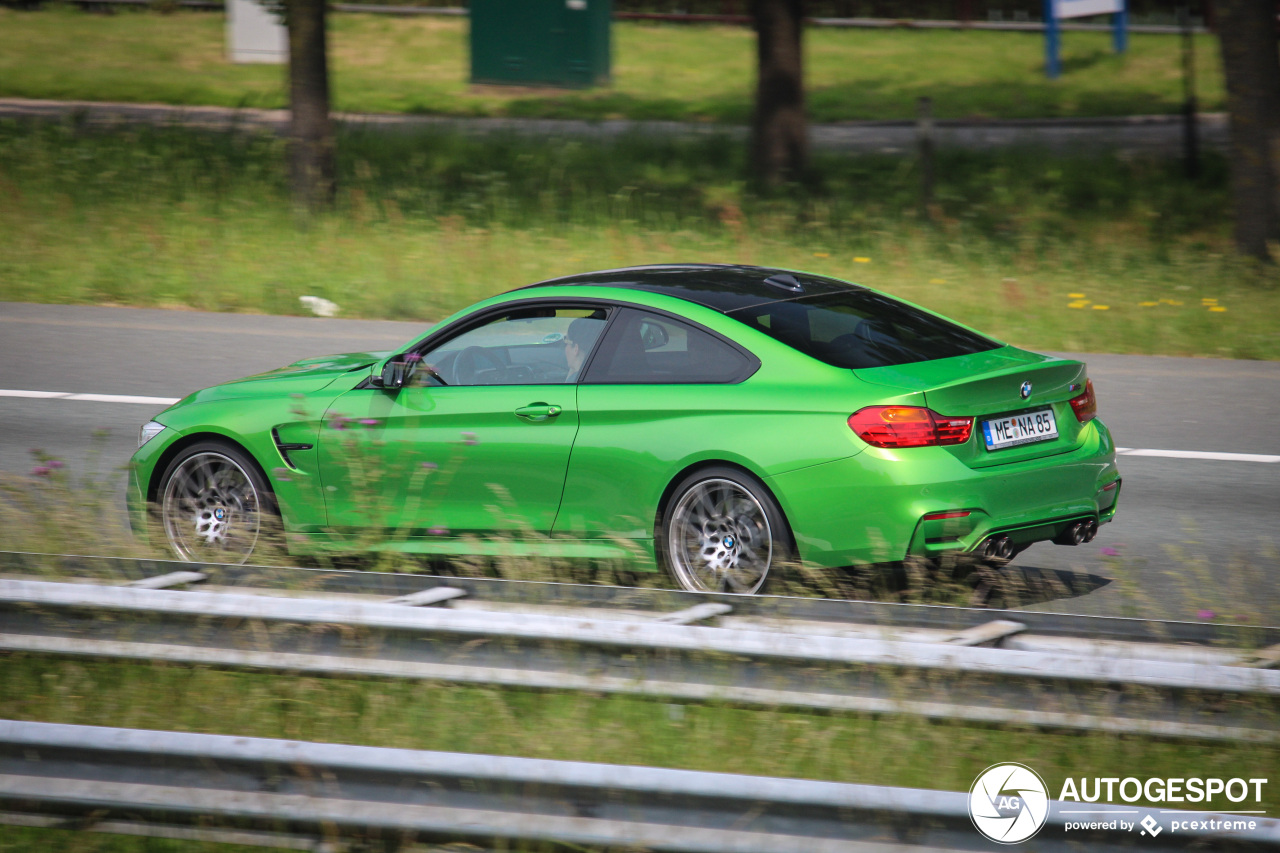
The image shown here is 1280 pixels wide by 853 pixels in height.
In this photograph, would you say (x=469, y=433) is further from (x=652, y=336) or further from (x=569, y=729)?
(x=569, y=729)

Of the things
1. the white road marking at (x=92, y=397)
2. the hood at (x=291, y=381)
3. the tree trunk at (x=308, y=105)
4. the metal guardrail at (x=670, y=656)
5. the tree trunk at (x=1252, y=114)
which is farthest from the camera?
the tree trunk at (x=308, y=105)

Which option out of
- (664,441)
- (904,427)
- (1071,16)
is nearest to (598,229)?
(664,441)

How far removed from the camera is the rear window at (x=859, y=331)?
6.10 meters

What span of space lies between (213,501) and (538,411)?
6.03 feet

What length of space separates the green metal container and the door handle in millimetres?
27332

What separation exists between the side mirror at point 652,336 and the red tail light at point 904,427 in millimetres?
1060

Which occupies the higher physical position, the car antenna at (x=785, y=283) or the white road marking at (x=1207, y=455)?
the car antenna at (x=785, y=283)

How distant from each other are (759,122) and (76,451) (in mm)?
13014

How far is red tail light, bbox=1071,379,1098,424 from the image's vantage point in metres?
6.27

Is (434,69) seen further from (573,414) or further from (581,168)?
(573,414)

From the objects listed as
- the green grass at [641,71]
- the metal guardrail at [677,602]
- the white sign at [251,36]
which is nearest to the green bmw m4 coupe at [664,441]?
the metal guardrail at [677,602]

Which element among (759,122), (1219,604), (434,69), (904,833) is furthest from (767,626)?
(434,69)

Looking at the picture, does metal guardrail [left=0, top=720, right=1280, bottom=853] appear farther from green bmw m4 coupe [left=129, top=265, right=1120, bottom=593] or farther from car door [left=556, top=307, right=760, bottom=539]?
car door [left=556, top=307, right=760, bottom=539]

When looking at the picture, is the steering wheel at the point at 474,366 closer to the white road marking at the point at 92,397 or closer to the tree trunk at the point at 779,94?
the white road marking at the point at 92,397
